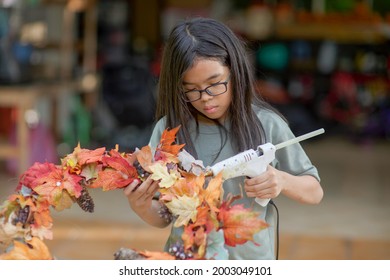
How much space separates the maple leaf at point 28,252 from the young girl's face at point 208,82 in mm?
471

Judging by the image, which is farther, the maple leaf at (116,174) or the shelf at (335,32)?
the shelf at (335,32)

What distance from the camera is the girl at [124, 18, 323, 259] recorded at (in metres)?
1.85

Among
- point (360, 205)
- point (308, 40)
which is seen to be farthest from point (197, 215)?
point (308, 40)

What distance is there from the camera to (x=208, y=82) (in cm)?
185

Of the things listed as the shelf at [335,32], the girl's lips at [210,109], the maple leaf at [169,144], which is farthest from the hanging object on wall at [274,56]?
the maple leaf at [169,144]

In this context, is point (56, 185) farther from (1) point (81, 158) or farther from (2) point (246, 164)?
(2) point (246, 164)

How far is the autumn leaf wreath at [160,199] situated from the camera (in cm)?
162

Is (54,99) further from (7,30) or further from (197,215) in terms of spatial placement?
(197,215)

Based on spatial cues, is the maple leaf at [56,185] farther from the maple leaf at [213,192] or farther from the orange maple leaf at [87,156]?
the maple leaf at [213,192]

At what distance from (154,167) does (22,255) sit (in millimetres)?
312

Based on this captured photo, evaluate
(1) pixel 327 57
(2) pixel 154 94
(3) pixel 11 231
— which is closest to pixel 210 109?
(3) pixel 11 231

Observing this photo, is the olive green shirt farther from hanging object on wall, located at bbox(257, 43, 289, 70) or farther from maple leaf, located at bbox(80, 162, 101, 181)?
hanging object on wall, located at bbox(257, 43, 289, 70)

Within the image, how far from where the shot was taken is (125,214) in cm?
534

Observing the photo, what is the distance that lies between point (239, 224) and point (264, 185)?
0.68 feet
